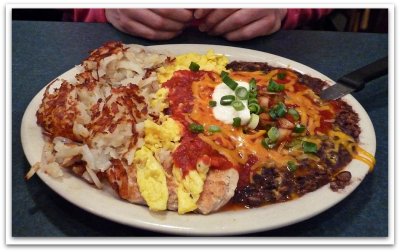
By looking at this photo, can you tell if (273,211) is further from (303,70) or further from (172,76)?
(303,70)

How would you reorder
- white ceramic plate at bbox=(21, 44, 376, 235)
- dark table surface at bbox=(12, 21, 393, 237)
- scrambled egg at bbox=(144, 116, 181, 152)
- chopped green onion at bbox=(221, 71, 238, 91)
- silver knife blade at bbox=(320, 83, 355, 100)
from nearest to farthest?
white ceramic plate at bbox=(21, 44, 376, 235), dark table surface at bbox=(12, 21, 393, 237), scrambled egg at bbox=(144, 116, 181, 152), chopped green onion at bbox=(221, 71, 238, 91), silver knife blade at bbox=(320, 83, 355, 100)

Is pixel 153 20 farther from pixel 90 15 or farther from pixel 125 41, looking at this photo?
pixel 90 15

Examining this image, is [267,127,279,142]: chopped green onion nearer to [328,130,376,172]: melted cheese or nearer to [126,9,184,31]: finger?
[328,130,376,172]: melted cheese

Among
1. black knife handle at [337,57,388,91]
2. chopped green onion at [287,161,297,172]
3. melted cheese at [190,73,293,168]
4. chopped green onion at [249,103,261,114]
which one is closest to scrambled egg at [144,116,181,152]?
melted cheese at [190,73,293,168]

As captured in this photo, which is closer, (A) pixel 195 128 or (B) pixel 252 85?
(A) pixel 195 128

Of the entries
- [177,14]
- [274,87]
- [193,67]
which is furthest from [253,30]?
[274,87]

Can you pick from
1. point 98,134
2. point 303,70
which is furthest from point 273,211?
point 303,70

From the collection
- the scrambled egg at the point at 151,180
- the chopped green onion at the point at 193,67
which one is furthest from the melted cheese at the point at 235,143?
the chopped green onion at the point at 193,67
